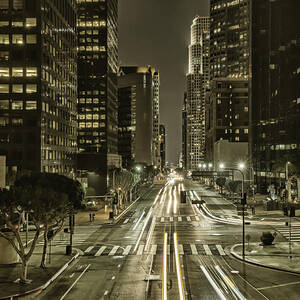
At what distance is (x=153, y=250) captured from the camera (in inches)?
1634

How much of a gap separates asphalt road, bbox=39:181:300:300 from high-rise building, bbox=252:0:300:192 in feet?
184

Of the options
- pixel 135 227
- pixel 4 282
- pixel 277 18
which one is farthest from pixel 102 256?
pixel 277 18

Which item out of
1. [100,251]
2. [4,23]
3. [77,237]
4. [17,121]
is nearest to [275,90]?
[17,121]

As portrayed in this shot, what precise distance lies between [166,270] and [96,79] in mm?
147468

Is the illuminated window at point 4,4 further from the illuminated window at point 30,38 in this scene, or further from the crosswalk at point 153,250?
the crosswalk at point 153,250

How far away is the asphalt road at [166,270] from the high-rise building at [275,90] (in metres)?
56.0

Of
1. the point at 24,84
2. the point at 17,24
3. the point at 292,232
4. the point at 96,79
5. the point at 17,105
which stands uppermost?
the point at 96,79

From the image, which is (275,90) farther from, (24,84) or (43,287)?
(43,287)

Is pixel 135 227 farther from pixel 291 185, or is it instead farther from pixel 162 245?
pixel 291 185

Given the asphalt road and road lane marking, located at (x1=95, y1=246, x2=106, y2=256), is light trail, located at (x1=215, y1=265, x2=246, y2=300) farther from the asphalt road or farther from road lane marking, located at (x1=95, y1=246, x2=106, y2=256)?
road lane marking, located at (x1=95, y1=246, x2=106, y2=256)

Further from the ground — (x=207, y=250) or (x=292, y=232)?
(x=292, y=232)

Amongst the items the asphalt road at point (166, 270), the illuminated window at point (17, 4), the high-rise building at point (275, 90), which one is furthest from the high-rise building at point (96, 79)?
the asphalt road at point (166, 270)

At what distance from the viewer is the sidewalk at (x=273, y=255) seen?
34.0 metres

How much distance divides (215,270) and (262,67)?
106958 millimetres
